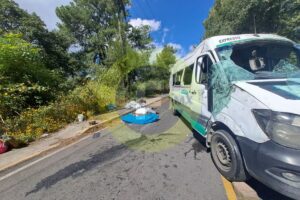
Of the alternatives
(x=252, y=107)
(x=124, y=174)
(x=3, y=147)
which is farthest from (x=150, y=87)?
(x=252, y=107)

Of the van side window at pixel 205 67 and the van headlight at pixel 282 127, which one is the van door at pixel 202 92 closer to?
the van side window at pixel 205 67

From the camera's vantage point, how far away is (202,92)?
432cm

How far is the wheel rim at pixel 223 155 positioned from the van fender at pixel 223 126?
0.87 ft

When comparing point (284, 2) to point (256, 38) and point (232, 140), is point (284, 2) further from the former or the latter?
point (232, 140)

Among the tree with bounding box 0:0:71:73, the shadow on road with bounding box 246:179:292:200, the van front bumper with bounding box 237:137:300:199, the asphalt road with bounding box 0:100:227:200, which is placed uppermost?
the tree with bounding box 0:0:71:73

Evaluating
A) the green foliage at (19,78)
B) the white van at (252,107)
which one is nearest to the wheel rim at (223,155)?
the white van at (252,107)

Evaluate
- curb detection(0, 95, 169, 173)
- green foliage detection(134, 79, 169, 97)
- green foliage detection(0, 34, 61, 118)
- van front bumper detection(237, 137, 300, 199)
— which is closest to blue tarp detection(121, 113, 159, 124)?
curb detection(0, 95, 169, 173)

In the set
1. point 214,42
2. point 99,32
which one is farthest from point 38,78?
point 99,32

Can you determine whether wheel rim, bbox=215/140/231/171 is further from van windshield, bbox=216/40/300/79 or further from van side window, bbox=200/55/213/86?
van windshield, bbox=216/40/300/79

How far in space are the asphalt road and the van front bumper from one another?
0.77 m

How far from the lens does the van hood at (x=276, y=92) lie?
7.86 feet

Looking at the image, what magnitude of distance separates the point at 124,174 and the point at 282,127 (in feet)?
9.12

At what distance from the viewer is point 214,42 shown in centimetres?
409

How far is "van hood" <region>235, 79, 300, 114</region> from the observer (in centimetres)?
239
